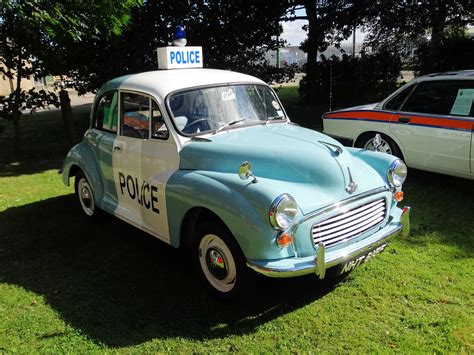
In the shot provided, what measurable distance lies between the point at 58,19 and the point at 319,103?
994 centimetres

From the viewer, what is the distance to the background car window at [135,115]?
4.42 m

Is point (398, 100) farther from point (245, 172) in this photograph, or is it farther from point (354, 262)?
point (245, 172)

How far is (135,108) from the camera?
4633 mm

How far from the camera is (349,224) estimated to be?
3.45m

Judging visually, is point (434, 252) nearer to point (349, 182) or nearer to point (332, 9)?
point (349, 182)

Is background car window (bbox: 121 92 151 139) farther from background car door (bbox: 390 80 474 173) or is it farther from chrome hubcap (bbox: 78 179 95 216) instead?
background car door (bbox: 390 80 474 173)

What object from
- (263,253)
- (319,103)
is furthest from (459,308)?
(319,103)

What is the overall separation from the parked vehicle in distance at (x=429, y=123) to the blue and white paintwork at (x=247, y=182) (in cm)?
199

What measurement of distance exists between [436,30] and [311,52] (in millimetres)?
3664

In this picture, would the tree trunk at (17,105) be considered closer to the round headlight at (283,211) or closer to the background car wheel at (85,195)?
the background car wheel at (85,195)

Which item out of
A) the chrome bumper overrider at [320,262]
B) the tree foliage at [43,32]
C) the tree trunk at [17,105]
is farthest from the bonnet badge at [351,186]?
the tree trunk at [17,105]

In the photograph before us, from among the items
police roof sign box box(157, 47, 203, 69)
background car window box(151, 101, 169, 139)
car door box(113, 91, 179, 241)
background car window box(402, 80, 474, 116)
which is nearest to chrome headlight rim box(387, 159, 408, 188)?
car door box(113, 91, 179, 241)

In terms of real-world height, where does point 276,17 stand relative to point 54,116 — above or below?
above

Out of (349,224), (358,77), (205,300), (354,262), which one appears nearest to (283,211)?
(349,224)
